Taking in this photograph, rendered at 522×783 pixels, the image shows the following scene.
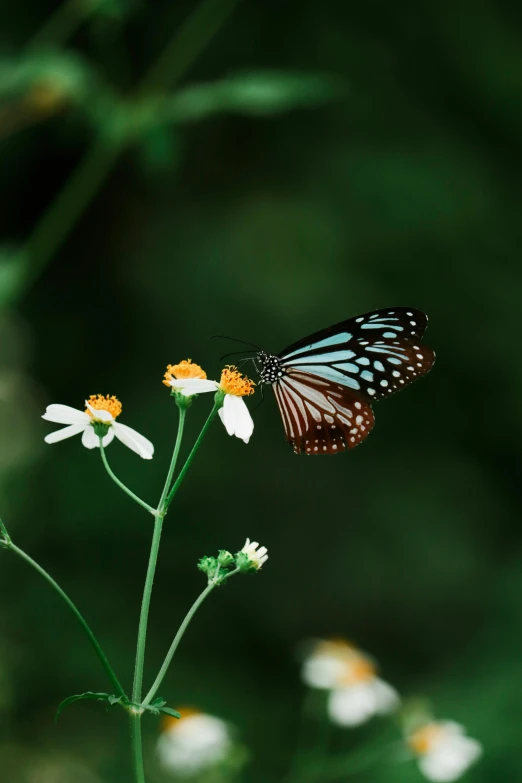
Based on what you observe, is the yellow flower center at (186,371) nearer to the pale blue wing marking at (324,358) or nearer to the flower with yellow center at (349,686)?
the pale blue wing marking at (324,358)

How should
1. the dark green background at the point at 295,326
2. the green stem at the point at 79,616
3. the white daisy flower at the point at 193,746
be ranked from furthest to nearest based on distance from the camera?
the dark green background at the point at 295,326, the white daisy flower at the point at 193,746, the green stem at the point at 79,616

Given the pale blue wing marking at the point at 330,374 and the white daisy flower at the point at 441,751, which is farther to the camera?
the white daisy flower at the point at 441,751

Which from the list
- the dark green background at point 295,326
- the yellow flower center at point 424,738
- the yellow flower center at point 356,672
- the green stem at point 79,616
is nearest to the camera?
the green stem at point 79,616

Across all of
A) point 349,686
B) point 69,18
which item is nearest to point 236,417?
point 349,686

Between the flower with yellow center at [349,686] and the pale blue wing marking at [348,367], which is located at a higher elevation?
the pale blue wing marking at [348,367]

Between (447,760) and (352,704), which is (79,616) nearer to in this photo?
(447,760)

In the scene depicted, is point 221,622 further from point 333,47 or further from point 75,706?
point 333,47

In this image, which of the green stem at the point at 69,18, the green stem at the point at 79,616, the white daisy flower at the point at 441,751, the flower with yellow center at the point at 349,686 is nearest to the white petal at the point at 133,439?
the green stem at the point at 79,616

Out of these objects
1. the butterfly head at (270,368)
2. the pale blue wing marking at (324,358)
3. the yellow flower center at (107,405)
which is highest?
the pale blue wing marking at (324,358)
